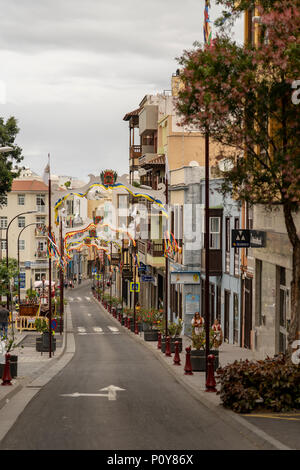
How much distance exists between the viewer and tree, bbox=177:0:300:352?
13.6m

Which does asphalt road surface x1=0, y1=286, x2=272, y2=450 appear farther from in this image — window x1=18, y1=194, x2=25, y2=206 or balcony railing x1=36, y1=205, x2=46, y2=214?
window x1=18, y1=194, x2=25, y2=206

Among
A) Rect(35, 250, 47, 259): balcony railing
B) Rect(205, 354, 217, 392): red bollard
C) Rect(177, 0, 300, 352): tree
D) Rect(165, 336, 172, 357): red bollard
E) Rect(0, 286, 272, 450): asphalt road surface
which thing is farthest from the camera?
Rect(35, 250, 47, 259): balcony railing

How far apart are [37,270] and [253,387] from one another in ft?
347

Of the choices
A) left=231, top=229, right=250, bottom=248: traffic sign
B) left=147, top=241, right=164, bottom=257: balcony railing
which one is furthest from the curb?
left=147, top=241, right=164, bottom=257: balcony railing

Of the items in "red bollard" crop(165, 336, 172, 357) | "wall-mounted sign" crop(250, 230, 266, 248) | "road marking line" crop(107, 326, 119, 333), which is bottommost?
"road marking line" crop(107, 326, 119, 333)

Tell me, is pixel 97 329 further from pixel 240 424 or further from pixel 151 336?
pixel 240 424

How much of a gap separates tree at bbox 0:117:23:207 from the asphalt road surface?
25531mm

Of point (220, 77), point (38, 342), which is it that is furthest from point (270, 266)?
point (38, 342)

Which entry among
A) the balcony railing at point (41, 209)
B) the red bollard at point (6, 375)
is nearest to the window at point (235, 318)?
the red bollard at point (6, 375)

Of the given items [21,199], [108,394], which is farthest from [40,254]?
[108,394]

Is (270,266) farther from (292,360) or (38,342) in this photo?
(38,342)
